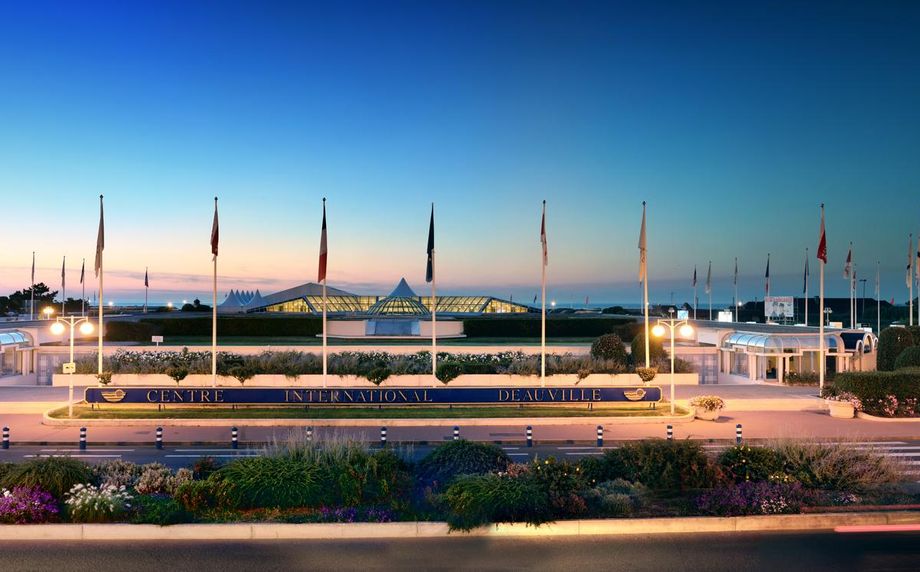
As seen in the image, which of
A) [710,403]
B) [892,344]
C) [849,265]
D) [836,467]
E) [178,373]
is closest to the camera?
[836,467]

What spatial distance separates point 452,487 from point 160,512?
14.2 ft

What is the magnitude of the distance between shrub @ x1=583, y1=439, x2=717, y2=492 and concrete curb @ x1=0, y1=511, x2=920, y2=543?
47.4 inches

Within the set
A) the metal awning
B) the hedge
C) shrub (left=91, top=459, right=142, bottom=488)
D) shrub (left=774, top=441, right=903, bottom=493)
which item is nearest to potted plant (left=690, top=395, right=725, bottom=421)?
the hedge

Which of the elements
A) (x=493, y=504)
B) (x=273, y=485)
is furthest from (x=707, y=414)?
(x=273, y=485)

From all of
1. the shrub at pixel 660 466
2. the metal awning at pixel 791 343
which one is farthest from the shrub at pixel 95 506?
the metal awning at pixel 791 343

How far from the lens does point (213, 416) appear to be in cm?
2005

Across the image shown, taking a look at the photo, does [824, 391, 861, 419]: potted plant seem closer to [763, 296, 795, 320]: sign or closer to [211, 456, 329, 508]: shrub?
[211, 456, 329, 508]: shrub

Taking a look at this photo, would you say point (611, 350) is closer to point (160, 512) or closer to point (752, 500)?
point (752, 500)

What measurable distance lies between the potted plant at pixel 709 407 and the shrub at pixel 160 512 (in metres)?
16.1

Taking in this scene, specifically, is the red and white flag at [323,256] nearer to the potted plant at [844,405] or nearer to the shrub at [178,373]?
the shrub at [178,373]

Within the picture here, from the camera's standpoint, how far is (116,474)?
10.9 m

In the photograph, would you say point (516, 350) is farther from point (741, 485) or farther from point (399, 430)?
point (741, 485)

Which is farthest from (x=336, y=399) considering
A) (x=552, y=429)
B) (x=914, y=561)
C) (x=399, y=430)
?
(x=914, y=561)

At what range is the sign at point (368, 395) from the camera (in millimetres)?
20938
